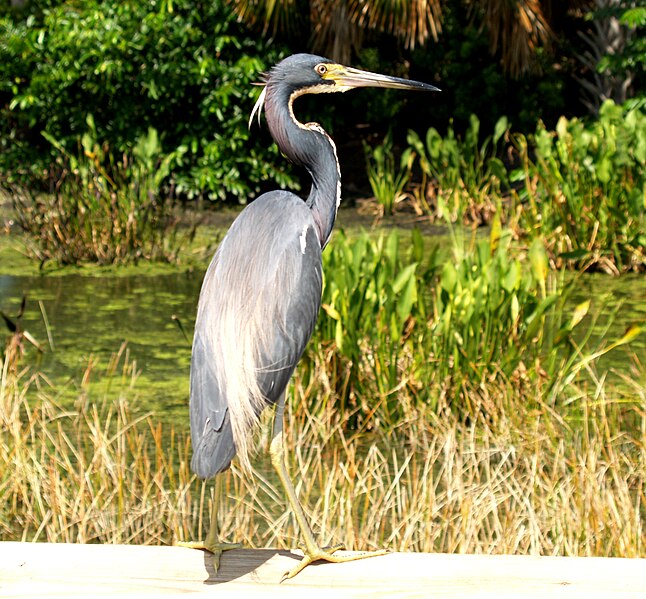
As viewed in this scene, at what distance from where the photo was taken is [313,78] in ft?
9.27

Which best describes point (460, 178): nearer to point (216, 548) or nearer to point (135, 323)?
point (135, 323)

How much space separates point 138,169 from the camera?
845 cm

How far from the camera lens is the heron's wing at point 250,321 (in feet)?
8.11

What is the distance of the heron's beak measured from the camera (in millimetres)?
2871

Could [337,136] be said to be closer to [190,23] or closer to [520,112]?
[520,112]

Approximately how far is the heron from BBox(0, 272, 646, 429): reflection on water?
232cm

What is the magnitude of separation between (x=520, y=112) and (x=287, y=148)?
8.60 metres

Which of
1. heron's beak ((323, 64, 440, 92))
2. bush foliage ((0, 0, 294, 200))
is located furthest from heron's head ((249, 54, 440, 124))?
bush foliage ((0, 0, 294, 200))

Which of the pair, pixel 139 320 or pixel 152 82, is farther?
pixel 152 82

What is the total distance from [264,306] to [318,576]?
59 cm

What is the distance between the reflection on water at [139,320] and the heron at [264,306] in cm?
232

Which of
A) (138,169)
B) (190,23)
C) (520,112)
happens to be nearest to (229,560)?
(138,169)

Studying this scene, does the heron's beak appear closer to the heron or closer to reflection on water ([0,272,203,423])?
the heron

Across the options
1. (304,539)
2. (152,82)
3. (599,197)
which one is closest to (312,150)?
(304,539)
